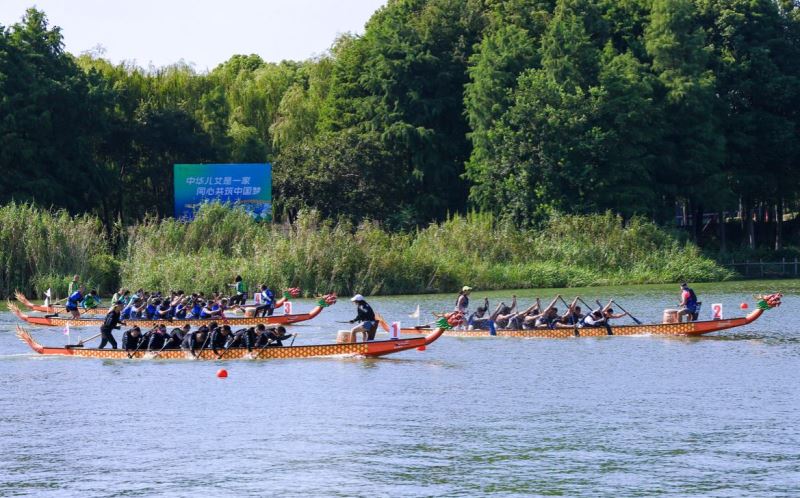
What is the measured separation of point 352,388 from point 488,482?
394 inches

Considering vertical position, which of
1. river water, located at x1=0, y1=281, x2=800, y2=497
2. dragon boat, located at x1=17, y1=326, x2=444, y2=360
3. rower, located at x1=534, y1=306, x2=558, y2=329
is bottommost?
river water, located at x1=0, y1=281, x2=800, y2=497

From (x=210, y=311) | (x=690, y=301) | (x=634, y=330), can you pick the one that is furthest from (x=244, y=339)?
(x=690, y=301)

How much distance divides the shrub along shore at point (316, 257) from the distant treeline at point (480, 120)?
6029 millimetres

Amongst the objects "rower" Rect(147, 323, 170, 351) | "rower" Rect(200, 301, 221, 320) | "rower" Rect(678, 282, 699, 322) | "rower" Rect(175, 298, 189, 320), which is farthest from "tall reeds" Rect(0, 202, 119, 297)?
"rower" Rect(678, 282, 699, 322)

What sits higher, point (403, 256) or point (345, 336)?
point (403, 256)

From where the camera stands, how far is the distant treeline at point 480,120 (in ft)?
256

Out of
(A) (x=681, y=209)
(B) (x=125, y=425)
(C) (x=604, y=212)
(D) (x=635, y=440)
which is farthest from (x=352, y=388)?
(A) (x=681, y=209)

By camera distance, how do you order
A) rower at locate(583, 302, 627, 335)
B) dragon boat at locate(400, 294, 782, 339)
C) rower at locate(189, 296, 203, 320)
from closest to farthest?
dragon boat at locate(400, 294, 782, 339) < rower at locate(583, 302, 627, 335) < rower at locate(189, 296, 203, 320)

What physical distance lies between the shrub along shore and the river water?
807 inches

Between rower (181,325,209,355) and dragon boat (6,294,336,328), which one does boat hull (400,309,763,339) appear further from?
rower (181,325,209,355)

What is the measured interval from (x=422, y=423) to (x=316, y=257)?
35.1 metres

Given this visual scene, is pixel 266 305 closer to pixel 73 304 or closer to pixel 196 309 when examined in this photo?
pixel 196 309

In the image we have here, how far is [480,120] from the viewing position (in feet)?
274

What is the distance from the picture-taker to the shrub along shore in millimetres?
60562
